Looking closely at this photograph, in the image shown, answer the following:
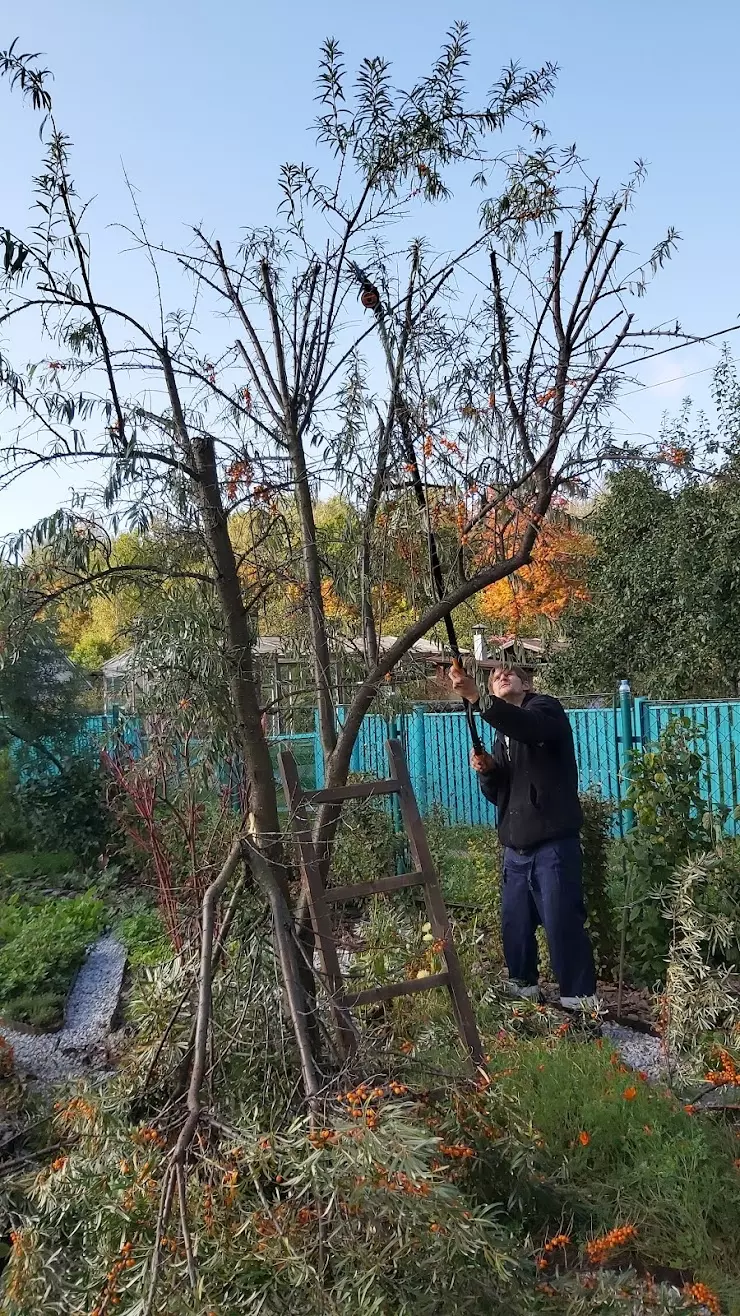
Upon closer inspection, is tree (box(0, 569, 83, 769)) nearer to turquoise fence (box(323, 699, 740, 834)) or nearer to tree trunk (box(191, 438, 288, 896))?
turquoise fence (box(323, 699, 740, 834))

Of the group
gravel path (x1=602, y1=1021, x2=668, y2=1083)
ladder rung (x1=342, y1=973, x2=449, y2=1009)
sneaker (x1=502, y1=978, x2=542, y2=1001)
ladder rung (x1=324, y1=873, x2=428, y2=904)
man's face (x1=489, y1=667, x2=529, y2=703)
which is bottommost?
gravel path (x1=602, y1=1021, x2=668, y2=1083)

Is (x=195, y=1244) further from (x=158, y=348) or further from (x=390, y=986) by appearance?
(x=158, y=348)

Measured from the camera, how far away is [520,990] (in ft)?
16.6

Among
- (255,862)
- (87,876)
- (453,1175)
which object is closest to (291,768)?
(255,862)

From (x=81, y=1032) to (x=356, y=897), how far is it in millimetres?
3220

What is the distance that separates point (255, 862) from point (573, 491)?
196 centimetres

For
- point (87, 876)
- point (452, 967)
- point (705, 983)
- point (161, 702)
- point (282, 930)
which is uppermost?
point (161, 702)

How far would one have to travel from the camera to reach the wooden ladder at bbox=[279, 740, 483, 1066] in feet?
10.3

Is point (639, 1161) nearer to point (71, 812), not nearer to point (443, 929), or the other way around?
point (443, 929)

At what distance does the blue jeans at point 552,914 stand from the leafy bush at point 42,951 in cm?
288

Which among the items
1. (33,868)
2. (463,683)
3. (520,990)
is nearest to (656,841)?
(520,990)

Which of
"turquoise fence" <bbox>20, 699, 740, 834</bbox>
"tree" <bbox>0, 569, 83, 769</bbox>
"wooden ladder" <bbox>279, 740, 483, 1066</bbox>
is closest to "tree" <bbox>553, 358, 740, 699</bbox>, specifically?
"turquoise fence" <bbox>20, 699, 740, 834</bbox>

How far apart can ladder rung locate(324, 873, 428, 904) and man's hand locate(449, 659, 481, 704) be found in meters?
0.89

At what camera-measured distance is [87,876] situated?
31.1 ft
